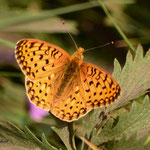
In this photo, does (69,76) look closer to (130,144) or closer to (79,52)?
(79,52)

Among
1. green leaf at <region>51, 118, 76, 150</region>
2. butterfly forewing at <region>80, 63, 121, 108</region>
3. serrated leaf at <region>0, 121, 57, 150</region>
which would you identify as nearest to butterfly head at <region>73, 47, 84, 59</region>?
butterfly forewing at <region>80, 63, 121, 108</region>

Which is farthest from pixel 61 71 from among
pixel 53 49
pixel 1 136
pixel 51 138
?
pixel 1 136

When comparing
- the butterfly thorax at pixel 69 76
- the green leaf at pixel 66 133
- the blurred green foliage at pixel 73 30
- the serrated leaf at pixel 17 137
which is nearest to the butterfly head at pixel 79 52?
the butterfly thorax at pixel 69 76

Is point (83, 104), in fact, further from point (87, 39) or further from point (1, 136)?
point (87, 39)

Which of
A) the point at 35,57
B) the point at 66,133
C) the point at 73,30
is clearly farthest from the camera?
the point at 73,30

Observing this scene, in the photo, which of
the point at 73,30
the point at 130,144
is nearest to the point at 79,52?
the point at 130,144

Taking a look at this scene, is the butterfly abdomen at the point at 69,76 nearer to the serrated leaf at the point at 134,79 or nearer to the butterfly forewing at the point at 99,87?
the butterfly forewing at the point at 99,87

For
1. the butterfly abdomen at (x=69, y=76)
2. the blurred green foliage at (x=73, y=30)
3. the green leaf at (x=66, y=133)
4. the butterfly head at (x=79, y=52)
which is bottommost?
the green leaf at (x=66, y=133)
